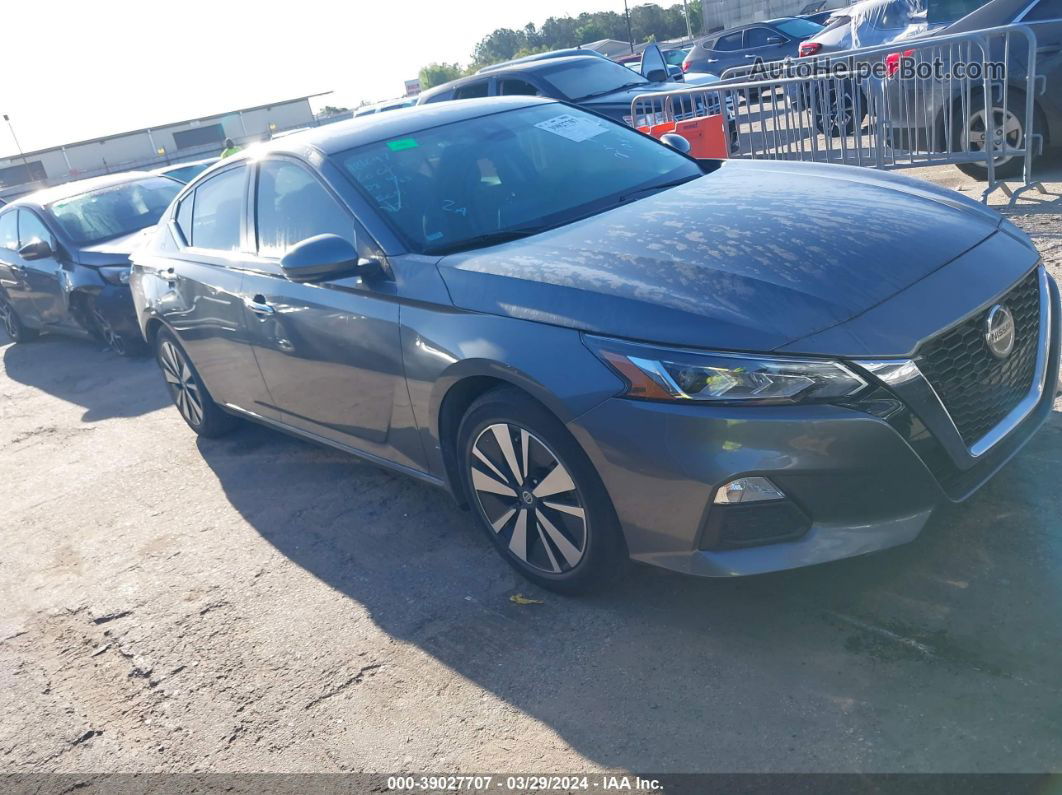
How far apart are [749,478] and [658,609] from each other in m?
0.76

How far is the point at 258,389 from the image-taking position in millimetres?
4766

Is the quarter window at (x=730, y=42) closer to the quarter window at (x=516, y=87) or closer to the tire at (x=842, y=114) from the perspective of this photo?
the quarter window at (x=516, y=87)

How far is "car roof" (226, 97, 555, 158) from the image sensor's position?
4.21m

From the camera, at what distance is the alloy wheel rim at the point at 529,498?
3.15 metres

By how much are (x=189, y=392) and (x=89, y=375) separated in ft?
11.2

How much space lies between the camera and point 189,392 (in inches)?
228

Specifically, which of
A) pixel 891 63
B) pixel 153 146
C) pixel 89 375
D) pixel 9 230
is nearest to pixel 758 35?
pixel 891 63

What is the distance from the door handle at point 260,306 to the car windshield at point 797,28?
2172 cm

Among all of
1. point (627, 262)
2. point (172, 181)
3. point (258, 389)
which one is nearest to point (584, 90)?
point (172, 181)

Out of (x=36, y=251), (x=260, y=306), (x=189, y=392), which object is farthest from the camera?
(x=36, y=251)

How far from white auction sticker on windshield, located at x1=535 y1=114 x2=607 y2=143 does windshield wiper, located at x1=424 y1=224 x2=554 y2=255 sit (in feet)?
2.91

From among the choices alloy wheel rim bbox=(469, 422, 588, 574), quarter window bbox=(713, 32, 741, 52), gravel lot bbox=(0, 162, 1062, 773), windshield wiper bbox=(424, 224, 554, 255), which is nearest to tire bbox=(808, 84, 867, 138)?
gravel lot bbox=(0, 162, 1062, 773)

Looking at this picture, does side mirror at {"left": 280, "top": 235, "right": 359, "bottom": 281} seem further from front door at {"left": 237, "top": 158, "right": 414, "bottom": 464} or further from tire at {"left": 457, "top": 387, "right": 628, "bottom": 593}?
tire at {"left": 457, "top": 387, "right": 628, "bottom": 593}

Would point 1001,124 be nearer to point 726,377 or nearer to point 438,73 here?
point 726,377
